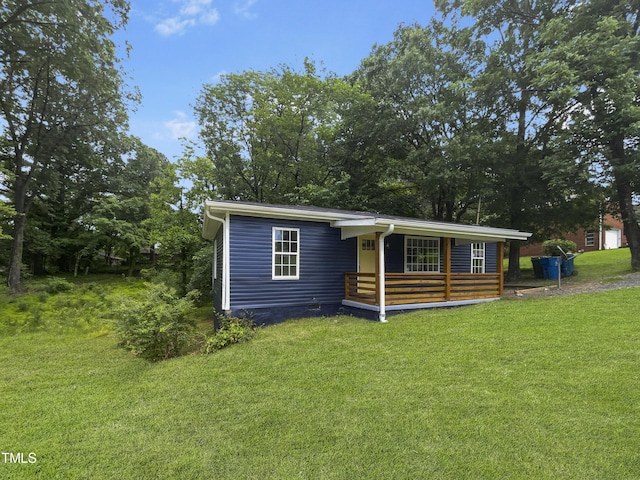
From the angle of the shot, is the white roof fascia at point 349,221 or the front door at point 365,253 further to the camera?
the front door at point 365,253

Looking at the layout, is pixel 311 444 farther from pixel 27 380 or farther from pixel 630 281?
pixel 630 281

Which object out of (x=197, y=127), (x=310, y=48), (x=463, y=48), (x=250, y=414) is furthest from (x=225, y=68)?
(x=250, y=414)

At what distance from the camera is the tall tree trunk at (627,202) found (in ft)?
40.7

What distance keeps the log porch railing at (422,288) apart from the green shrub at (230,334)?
2962mm

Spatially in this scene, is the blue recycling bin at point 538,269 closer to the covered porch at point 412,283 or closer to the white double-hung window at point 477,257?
the white double-hung window at point 477,257

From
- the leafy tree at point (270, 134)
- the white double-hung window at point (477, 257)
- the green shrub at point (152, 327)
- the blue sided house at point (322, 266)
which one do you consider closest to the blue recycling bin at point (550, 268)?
the white double-hung window at point (477, 257)

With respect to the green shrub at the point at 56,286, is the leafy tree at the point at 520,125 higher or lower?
higher

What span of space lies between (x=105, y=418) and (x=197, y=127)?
19.6 meters

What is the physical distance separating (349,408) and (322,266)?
5.32 meters

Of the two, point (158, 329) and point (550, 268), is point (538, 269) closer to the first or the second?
point (550, 268)

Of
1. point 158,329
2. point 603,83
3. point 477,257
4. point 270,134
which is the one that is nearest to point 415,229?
point 477,257

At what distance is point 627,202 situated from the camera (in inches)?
504

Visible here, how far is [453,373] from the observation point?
4.49 meters

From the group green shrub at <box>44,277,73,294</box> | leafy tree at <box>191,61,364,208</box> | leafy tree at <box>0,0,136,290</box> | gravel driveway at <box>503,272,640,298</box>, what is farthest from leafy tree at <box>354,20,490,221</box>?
green shrub at <box>44,277,73,294</box>
